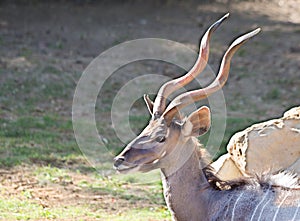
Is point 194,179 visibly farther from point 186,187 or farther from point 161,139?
point 161,139

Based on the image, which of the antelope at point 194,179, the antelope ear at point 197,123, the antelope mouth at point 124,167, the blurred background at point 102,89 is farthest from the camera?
the blurred background at point 102,89

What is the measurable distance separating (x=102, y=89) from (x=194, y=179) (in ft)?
18.3

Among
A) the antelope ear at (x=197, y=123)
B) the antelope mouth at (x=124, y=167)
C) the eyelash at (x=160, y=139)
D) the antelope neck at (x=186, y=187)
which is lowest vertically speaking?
the antelope neck at (x=186, y=187)

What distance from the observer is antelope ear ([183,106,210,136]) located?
4633mm

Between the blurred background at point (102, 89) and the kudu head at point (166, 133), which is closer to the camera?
the kudu head at point (166, 133)

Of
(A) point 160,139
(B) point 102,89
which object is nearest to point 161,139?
(A) point 160,139

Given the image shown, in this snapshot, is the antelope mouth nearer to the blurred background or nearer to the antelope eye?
the antelope eye

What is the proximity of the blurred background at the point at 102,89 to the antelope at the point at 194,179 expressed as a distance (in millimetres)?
1253

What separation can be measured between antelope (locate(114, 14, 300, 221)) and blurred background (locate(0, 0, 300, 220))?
4.11ft

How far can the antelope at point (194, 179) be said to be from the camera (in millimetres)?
4504

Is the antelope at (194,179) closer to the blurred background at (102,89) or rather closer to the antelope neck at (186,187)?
the antelope neck at (186,187)

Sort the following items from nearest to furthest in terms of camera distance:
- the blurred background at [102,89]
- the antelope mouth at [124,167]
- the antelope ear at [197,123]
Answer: the antelope mouth at [124,167] < the antelope ear at [197,123] < the blurred background at [102,89]

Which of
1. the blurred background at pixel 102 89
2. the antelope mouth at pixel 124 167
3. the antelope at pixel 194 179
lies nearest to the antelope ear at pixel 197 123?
the antelope at pixel 194 179

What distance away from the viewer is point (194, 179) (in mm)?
4633
